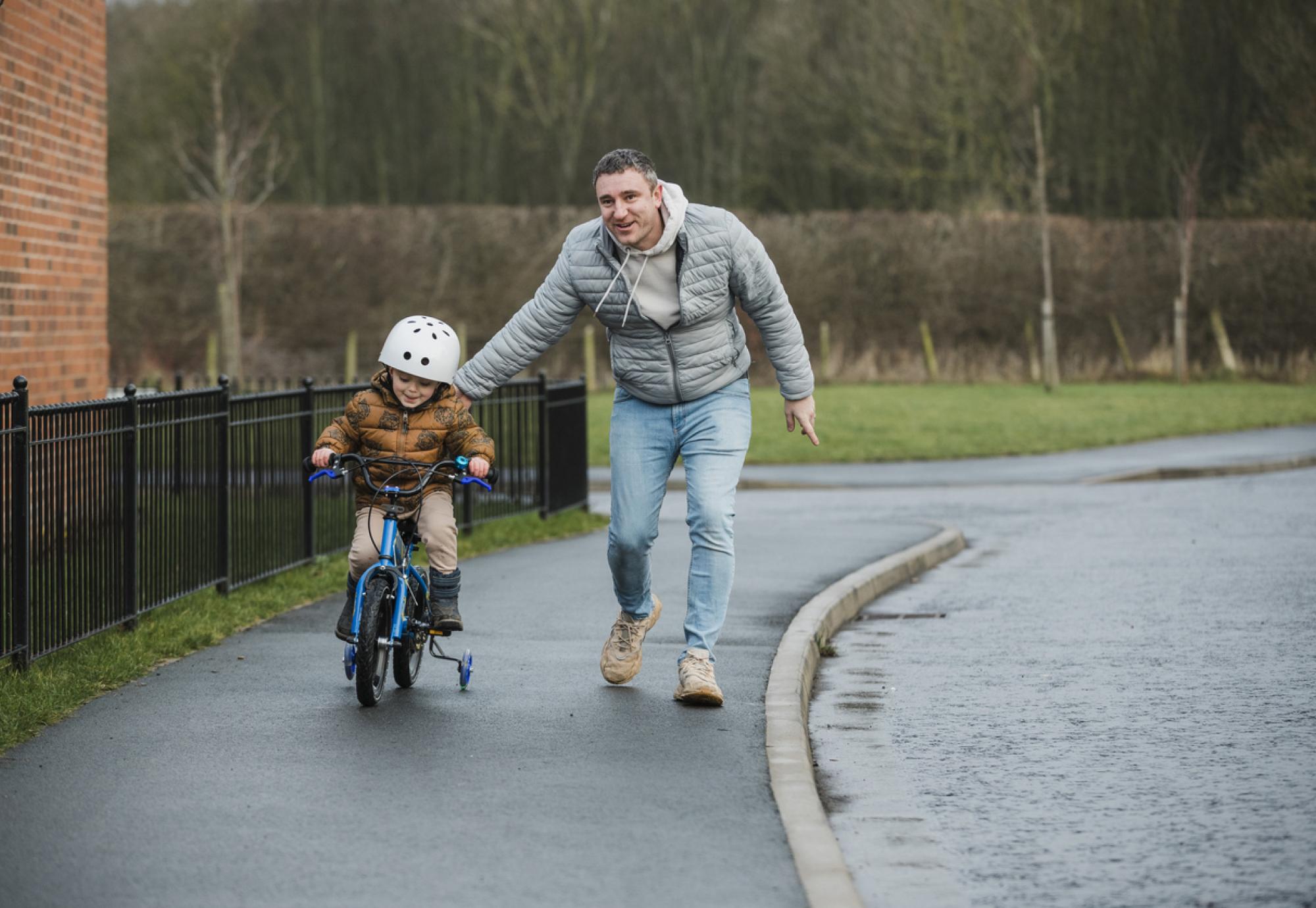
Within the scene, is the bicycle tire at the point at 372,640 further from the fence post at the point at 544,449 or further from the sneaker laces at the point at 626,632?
the fence post at the point at 544,449

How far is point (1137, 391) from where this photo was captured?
3241 cm

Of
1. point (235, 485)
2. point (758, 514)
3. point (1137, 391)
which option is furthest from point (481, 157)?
point (235, 485)

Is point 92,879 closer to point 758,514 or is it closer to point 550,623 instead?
point 550,623

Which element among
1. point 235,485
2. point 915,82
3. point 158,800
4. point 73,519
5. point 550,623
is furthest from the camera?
point 915,82

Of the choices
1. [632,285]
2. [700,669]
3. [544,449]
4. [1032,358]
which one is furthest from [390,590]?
[1032,358]

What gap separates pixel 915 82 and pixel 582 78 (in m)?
9.14

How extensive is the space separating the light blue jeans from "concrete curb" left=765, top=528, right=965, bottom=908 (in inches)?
18.9

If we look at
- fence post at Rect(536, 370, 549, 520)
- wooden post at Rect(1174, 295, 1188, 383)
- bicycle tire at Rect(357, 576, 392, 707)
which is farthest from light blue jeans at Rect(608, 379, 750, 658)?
wooden post at Rect(1174, 295, 1188, 383)

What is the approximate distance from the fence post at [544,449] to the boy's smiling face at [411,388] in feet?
23.3

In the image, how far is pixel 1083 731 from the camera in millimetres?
6578

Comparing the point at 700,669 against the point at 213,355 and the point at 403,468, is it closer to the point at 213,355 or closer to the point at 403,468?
the point at 403,468

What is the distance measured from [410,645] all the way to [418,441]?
776mm

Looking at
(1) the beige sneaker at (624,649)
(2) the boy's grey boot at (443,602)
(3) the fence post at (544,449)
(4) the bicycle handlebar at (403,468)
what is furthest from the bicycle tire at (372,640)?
(3) the fence post at (544,449)

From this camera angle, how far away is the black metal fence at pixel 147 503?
7051mm
